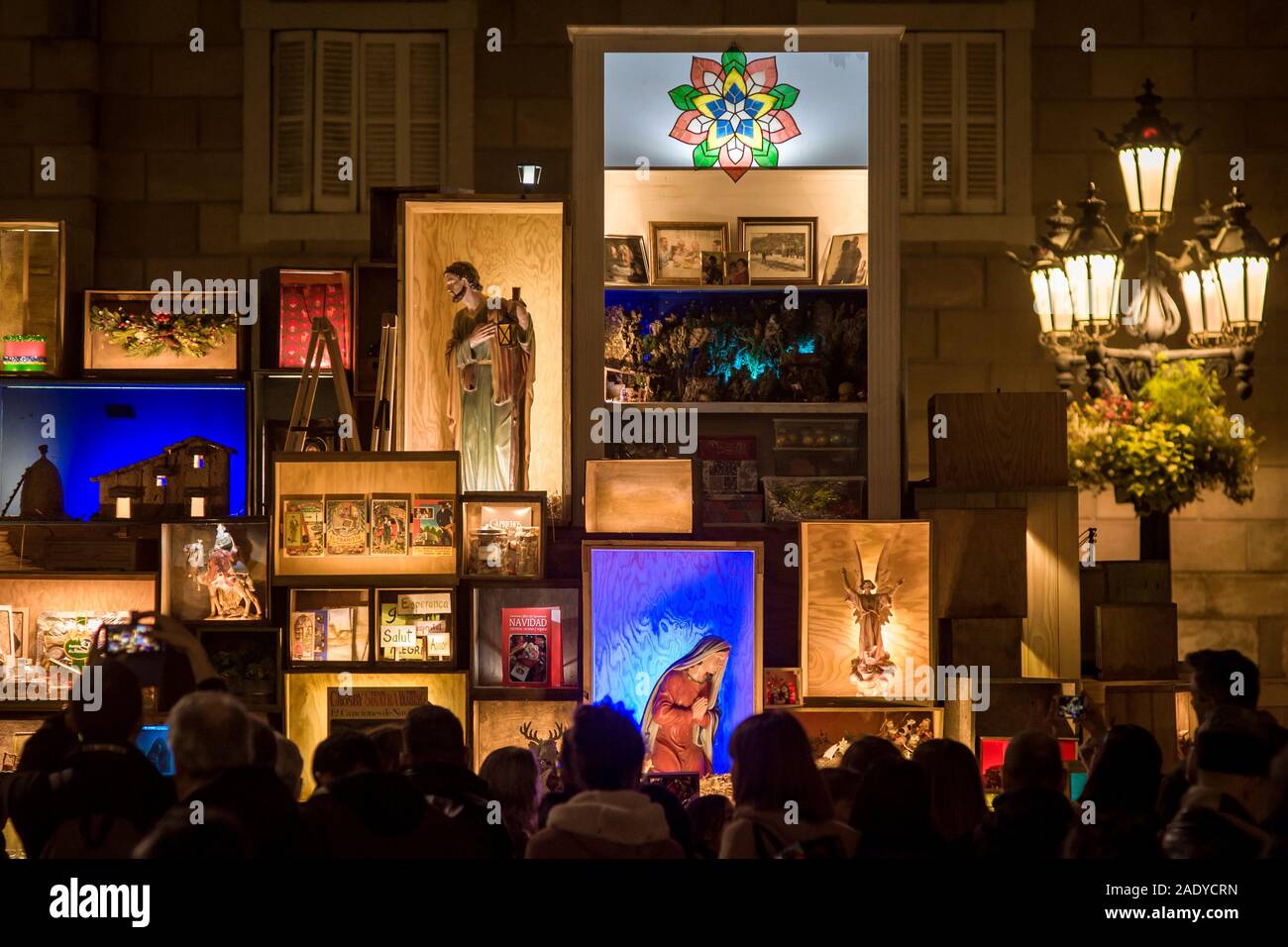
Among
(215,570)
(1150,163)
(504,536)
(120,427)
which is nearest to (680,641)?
(504,536)

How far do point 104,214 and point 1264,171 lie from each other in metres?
6.78

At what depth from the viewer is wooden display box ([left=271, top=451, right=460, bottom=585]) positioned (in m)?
6.22

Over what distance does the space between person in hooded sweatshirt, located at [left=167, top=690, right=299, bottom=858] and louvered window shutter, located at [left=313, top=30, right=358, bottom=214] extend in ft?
22.0

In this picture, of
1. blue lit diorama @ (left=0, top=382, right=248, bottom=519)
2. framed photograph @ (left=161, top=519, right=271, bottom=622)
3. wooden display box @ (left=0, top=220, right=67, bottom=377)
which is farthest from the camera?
blue lit diorama @ (left=0, top=382, right=248, bottom=519)

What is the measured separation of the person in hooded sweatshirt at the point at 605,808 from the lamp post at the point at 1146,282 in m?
4.01

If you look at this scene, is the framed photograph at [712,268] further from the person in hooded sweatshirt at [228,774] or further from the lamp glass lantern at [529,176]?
the person in hooded sweatshirt at [228,774]

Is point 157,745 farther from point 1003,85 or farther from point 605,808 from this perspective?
point 1003,85

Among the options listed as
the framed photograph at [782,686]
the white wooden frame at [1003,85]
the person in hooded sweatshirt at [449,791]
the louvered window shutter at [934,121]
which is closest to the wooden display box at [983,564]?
the framed photograph at [782,686]

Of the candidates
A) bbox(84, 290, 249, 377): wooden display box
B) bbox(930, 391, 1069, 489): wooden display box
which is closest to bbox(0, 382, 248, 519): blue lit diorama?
bbox(84, 290, 249, 377): wooden display box

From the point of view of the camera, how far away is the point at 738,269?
6.75 meters

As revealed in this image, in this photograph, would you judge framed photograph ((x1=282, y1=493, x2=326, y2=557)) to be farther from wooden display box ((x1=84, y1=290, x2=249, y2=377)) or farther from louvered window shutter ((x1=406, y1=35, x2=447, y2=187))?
louvered window shutter ((x1=406, y1=35, x2=447, y2=187))

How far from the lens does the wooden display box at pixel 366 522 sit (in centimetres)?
622
